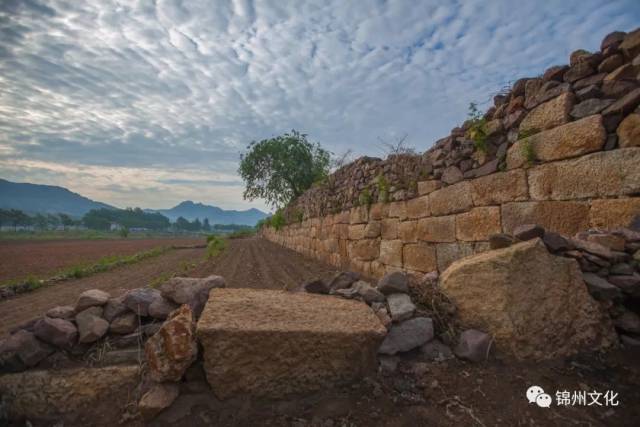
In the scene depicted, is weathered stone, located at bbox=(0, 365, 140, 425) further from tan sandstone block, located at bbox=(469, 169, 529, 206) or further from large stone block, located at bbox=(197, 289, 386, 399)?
tan sandstone block, located at bbox=(469, 169, 529, 206)

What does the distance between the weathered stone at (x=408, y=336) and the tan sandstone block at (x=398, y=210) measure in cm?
361

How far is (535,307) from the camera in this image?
2.18 m

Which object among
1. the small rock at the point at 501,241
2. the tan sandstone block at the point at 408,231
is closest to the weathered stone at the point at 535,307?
the small rock at the point at 501,241

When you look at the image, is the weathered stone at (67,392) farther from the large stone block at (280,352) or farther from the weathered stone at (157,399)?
the large stone block at (280,352)

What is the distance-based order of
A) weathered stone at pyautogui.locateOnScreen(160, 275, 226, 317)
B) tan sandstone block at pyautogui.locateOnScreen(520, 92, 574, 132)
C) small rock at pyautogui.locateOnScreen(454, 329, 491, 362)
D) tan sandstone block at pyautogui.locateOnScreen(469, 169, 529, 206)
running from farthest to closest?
tan sandstone block at pyautogui.locateOnScreen(469, 169, 529, 206) → tan sandstone block at pyautogui.locateOnScreen(520, 92, 574, 132) → weathered stone at pyautogui.locateOnScreen(160, 275, 226, 317) → small rock at pyautogui.locateOnScreen(454, 329, 491, 362)

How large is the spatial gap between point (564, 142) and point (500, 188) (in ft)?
2.81

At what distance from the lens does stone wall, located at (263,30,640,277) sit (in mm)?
2686

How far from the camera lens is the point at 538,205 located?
10.9 ft

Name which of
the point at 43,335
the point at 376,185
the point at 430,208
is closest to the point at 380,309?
the point at 43,335

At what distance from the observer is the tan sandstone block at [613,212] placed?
8.43ft

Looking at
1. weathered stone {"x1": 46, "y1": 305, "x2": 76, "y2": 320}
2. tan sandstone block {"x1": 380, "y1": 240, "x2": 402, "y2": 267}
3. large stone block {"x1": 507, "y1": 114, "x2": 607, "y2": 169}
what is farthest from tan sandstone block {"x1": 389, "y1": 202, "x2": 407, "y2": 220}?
weathered stone {"x1": 46, "y1": 305, "x2": 76, "y2": 320}

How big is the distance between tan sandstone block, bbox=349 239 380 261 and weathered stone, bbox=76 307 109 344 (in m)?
5.19

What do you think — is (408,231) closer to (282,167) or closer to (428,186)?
(428,186)

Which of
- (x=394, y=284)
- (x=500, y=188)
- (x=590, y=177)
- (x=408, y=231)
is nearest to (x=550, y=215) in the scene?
(x=590, y=177)
